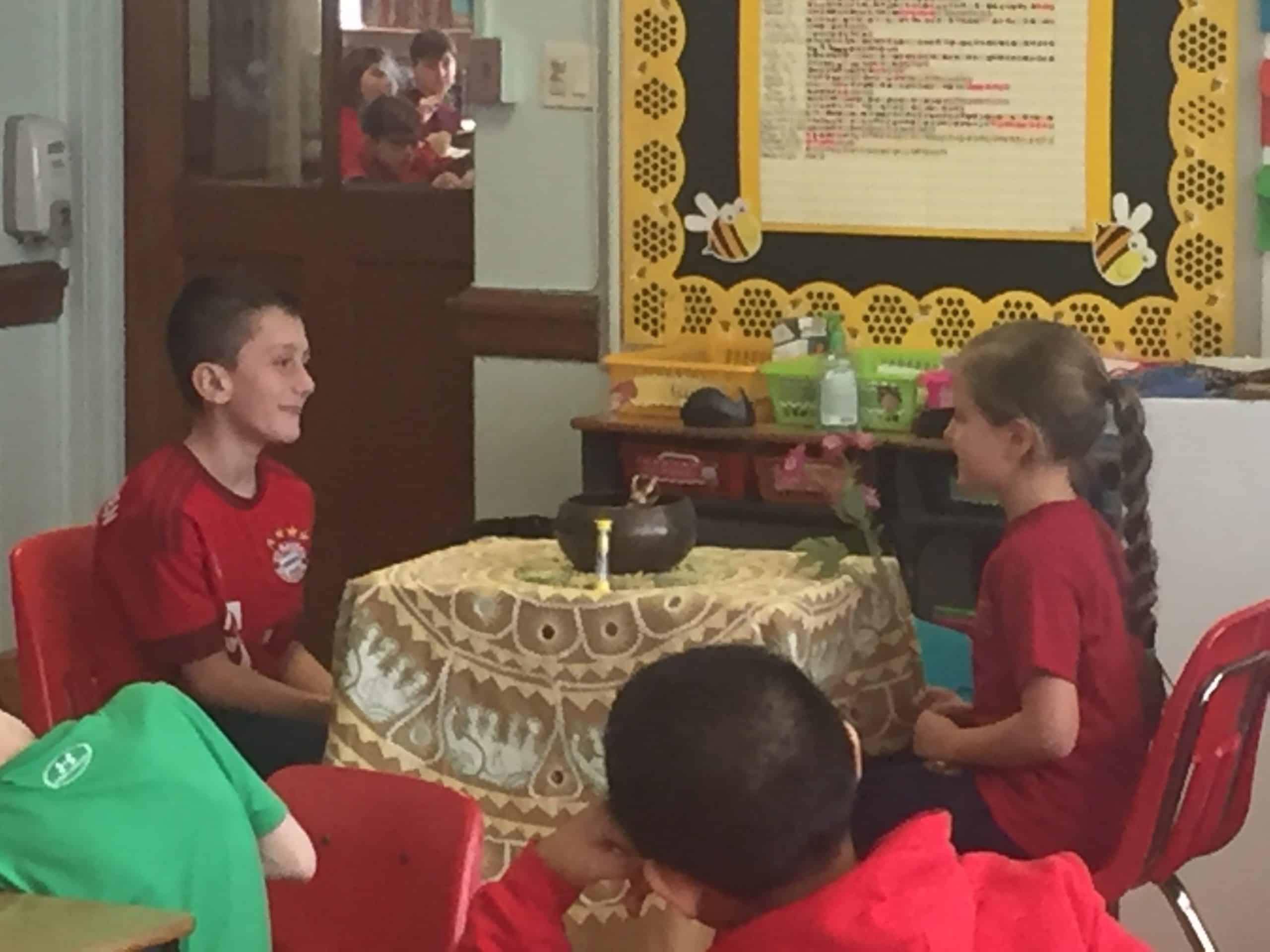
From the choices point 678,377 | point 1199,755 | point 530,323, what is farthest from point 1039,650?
point 530,323

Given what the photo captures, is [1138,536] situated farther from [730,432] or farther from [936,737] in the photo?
[730,432]

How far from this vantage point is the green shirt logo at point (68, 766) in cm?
175

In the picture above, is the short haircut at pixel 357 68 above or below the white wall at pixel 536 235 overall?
→ above

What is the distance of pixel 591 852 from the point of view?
1643mm

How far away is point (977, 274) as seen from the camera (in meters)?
3.97

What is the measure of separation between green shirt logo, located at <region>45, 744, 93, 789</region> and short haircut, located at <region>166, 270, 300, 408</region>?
1484mm

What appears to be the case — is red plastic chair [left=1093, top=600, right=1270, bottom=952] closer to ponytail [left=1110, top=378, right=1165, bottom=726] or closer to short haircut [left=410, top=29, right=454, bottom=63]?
ponytail [left=1110, top=378, right=1165, bottom=726]

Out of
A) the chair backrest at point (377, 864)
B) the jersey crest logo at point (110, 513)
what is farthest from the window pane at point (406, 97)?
the chair backrest at point (377, 864)

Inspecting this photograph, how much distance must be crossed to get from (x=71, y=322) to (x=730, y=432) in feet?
6.28

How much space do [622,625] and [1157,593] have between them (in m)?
0.93

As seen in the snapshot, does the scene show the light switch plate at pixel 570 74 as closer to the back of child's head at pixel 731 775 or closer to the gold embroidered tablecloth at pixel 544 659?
the gold embroidered tablecloth at pixel 544 659

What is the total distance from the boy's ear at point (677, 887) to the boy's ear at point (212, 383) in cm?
179

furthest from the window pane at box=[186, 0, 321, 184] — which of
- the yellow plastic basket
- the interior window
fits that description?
the yellow plastic basket

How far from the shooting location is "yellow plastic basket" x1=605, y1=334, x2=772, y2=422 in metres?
3.90
